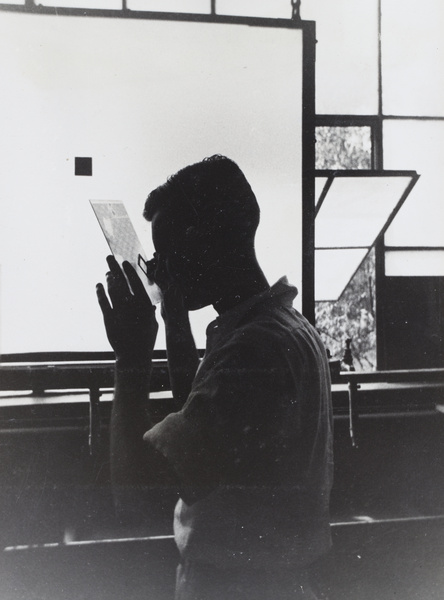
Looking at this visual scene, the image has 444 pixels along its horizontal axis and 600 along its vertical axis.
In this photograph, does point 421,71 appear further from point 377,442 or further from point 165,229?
point 377,442

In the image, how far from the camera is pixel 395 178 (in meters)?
1.29

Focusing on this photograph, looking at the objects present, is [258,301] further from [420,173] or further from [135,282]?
[420,173]

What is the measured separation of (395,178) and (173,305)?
0.80 meters

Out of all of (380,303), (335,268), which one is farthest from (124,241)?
(380,303)

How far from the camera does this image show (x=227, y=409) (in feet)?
2.28

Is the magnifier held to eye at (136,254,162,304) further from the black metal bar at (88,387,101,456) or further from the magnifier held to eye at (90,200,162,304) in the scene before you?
the black metal bar at (88,387,101,456)

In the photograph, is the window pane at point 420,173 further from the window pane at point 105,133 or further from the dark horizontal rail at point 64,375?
the dark horizontal rail at point 64,375

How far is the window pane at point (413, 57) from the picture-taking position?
119cm

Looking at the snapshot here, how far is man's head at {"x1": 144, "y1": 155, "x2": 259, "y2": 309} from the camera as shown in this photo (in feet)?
2.71

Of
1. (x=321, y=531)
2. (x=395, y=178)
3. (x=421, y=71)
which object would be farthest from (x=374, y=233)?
(x=321, y=531)

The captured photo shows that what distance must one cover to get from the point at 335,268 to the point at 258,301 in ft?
2.07

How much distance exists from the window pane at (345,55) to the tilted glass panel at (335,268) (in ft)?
1.37

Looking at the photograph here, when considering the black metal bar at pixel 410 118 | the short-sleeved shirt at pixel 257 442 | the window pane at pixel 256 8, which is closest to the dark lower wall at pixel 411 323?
the black metal bar at pixel 410 118

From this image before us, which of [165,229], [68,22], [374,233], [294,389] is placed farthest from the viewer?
[374,233]
